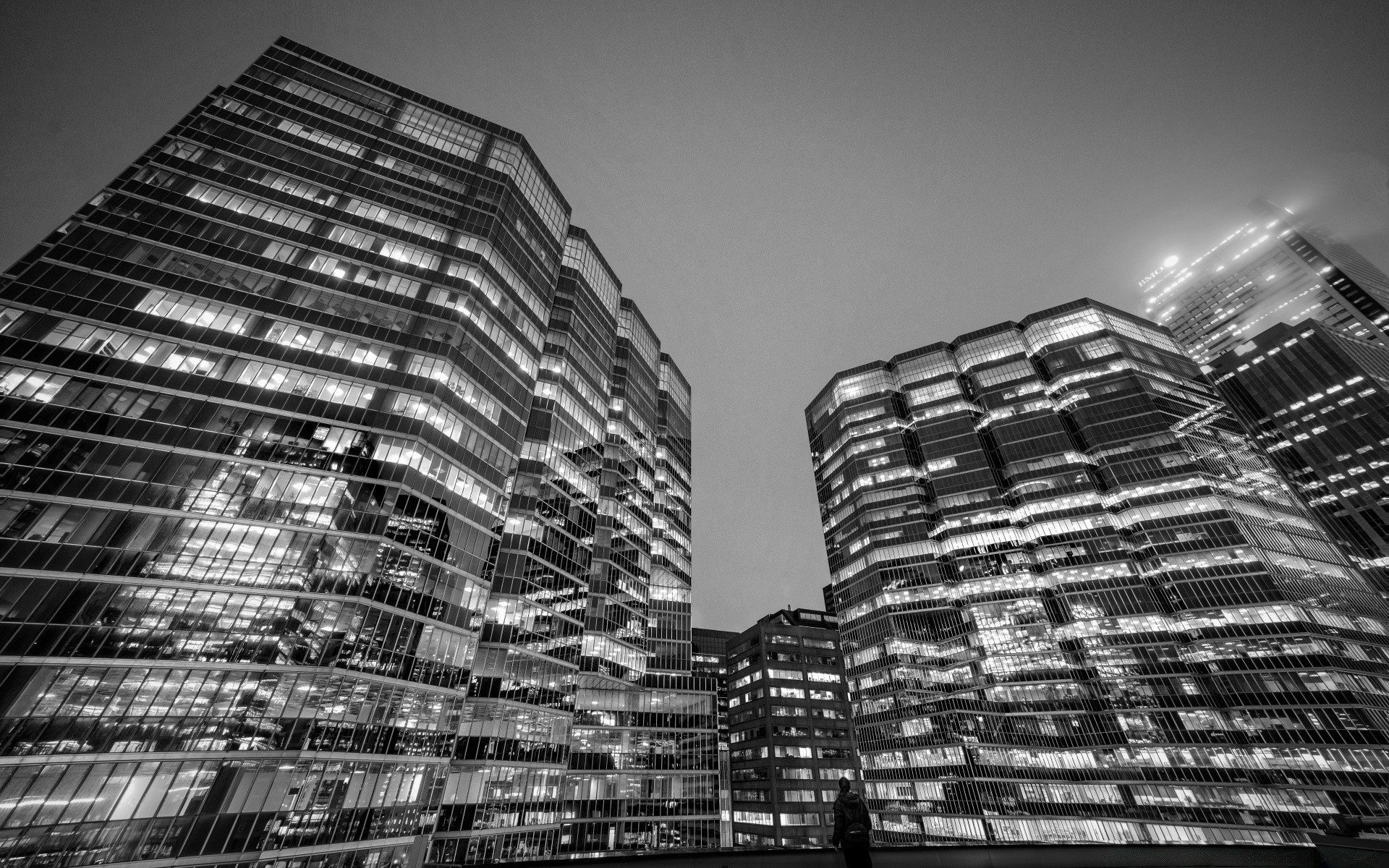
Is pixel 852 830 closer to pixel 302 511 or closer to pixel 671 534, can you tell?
pixel 302 511

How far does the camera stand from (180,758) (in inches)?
1099

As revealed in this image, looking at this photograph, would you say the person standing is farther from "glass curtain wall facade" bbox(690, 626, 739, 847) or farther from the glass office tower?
"glass curtain wall facade" bbox(690, 626, 739, 847)

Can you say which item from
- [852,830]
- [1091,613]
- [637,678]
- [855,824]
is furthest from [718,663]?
[852,830]

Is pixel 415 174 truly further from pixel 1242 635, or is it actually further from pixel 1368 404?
pixel 1368 404

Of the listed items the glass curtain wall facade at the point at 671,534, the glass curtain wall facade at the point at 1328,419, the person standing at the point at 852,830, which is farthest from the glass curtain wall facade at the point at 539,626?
the glass curtain wall facade at the point at 1328,419

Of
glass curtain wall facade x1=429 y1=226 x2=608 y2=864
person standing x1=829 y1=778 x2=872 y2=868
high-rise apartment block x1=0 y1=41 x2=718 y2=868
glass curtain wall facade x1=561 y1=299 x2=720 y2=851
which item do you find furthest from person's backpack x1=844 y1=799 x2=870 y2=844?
glass curtain wall facade x1=561 y1=299 x2=720 y2=851

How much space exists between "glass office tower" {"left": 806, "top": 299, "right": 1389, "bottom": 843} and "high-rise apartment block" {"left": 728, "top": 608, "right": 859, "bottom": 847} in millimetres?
5388

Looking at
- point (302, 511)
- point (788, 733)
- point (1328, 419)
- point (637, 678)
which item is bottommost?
point (788, 733)

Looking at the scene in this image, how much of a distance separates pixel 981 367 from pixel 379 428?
106315mm

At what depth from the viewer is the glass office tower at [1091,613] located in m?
65.7

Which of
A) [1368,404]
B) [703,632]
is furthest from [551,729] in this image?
[1368,404]

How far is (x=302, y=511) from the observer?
3559 cm

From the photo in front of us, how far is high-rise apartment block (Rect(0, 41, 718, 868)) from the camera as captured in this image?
28141mm

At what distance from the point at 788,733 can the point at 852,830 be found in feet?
310
